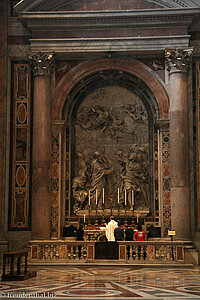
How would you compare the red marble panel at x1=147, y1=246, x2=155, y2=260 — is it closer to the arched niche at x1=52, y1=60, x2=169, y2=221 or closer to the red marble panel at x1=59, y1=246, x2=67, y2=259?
the red marble panel at x1=59, y1=246, x2=67, y2=259

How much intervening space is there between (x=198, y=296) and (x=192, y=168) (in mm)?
11479

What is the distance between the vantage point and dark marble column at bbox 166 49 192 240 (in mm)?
22219

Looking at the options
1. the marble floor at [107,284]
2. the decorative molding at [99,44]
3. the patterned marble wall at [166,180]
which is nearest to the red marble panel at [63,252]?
the marble floor at [107,284]

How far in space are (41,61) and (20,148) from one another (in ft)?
12.1

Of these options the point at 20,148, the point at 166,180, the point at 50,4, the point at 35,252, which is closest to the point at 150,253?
the point at 35,252

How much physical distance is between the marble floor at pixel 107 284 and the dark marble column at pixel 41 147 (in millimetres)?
3280

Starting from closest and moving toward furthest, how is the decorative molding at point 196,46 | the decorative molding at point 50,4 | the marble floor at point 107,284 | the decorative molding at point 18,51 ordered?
the marble floor at point 107,284, the decorative molding at point 50,4, the decorative molding at point 196,46, the decorative molding at point 18,51

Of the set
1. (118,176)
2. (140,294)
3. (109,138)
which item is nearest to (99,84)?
(109,138)

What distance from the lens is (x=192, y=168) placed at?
2306 centimetres

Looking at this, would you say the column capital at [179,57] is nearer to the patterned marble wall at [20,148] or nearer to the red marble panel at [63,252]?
the patterned marble wall at [20,148]

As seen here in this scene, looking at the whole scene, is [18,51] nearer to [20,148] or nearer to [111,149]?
[20,148]

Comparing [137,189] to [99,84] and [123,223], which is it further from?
[99,84]

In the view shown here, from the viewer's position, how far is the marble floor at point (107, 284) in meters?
12.1

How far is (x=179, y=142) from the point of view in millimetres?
22656
